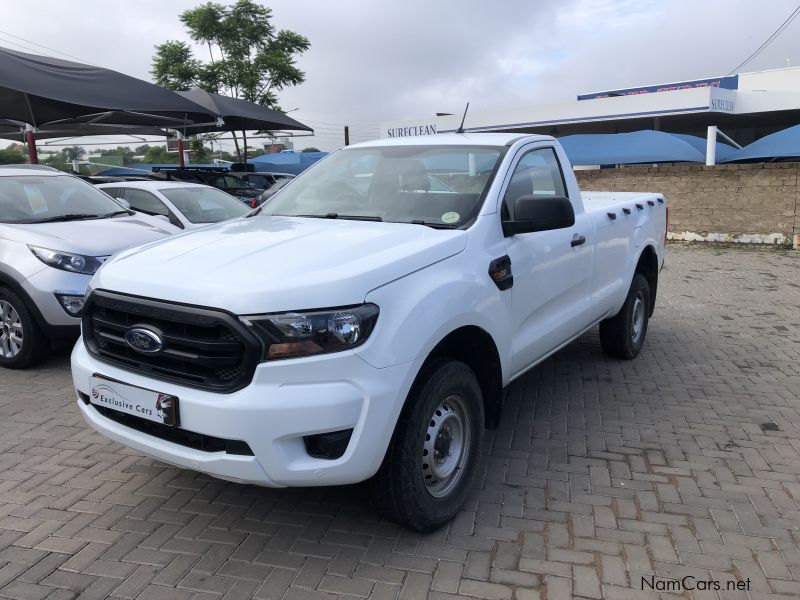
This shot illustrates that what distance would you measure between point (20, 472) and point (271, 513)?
1574 millimetres

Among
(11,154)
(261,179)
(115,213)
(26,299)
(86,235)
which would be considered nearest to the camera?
(26,299)

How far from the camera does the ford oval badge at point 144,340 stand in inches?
108

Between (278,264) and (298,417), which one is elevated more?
(278,264)

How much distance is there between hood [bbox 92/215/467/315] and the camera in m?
2.59

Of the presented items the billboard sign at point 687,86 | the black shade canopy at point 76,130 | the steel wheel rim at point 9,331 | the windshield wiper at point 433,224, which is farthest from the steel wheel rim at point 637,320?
the billboard sign at point 687,86

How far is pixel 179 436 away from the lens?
9.11 ft

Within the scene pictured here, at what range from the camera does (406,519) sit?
2934 mm

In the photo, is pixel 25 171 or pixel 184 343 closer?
pixel 184 343

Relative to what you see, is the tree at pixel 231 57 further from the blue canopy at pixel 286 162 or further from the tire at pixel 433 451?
the tire at pixel 433 451

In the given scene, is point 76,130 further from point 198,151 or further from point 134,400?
point 134,400

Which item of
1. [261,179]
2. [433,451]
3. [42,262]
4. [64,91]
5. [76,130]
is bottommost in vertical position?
[433,451]

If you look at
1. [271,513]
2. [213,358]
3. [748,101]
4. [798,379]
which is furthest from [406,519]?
[748,101]

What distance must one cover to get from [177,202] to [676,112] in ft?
67.0

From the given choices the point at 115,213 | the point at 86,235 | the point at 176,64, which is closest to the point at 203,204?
the point at 115,213
